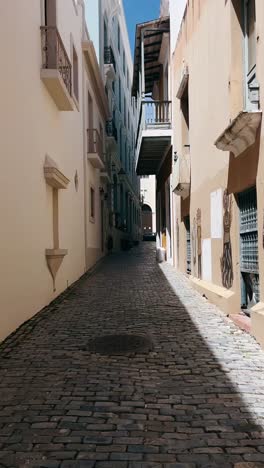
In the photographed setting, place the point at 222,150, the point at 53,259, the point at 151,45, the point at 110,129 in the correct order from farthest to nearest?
the point at 110,129 → the point at 151,45 → the point at 53,259 → the point at 222,150

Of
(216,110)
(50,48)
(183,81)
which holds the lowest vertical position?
(216,110)

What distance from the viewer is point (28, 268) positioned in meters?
7.13

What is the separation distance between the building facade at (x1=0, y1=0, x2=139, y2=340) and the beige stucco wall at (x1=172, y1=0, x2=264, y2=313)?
2550 mm

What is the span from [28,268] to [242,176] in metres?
3.27

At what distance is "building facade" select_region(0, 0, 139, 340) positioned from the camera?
6.13 metres

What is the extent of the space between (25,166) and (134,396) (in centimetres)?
399

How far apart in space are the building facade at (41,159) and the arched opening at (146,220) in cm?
3371

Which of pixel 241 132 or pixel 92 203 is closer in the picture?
pixel 241 132

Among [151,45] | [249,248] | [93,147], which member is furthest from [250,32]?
[151,45]

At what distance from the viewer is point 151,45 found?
1656 cm

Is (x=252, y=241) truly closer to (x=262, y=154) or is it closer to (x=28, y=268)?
(x=262, y=154)

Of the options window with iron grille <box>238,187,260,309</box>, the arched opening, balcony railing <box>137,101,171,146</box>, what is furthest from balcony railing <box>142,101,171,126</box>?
the arched opening

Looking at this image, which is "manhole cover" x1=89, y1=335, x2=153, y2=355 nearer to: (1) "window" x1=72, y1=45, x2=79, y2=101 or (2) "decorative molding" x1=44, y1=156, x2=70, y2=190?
(2) "decorative molding" x1=44, y1=156, x2=70, y2=190

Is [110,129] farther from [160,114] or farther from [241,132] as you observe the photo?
[241,132]
